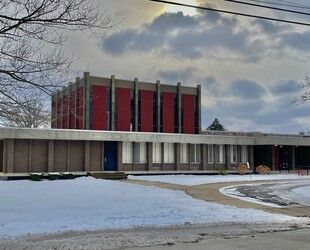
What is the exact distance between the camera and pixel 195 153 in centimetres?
3809

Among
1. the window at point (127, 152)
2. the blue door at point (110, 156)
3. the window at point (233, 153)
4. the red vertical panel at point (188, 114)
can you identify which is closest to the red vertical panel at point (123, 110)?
the red vertical panel at point (188, 114)

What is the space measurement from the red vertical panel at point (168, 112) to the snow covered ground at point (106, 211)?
43270 millimetres

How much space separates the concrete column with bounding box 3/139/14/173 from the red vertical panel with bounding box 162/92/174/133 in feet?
117

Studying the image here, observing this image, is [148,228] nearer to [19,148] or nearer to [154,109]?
[19,148]

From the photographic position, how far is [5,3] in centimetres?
1300

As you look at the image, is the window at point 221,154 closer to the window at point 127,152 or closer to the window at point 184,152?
the window at point 184,152

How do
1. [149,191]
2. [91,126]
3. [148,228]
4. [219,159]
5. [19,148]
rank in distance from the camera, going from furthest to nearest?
[91,126]
[219,159]
[19,148]
[149,191]
[148,228]

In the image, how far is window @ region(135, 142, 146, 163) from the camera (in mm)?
35500

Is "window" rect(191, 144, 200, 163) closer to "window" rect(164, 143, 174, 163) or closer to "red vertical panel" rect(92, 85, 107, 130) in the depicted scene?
"window" rect(164, 143, 174, 163)

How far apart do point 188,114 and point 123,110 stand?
454 inches

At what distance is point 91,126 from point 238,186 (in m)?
34.9

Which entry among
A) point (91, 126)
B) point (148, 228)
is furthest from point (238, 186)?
point (91, 126)

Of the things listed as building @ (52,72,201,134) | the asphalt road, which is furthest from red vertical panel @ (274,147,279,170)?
the asphalt road

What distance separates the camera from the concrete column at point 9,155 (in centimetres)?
2991
